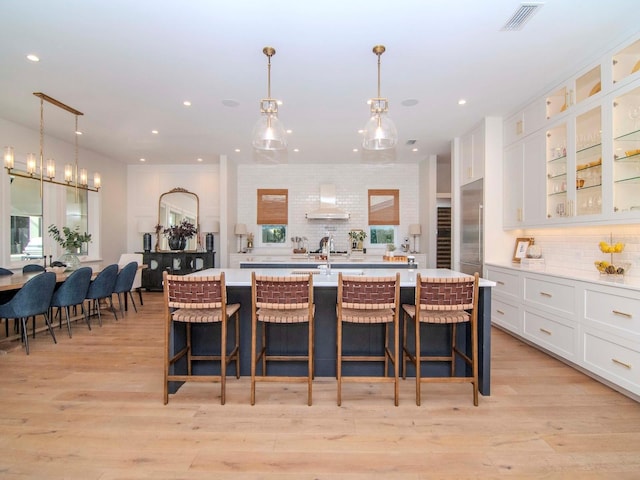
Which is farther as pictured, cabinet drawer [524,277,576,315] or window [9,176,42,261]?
window [9,176,42,261]

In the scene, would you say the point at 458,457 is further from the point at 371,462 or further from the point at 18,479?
the point at 18,479

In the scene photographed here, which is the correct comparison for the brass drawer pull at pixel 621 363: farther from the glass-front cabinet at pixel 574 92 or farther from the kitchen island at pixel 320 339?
the glass-front cabinet at pixel 574 92

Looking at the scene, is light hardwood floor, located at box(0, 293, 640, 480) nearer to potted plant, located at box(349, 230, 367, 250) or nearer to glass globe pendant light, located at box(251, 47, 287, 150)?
glass globe pendant light, located at box(251, 47, 287, 150)

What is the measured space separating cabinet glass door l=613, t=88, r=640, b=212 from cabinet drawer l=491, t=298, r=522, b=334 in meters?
1.51

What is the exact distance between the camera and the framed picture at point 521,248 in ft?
13.8

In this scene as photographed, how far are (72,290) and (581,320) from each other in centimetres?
546

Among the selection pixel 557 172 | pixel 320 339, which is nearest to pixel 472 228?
pixel 557 172

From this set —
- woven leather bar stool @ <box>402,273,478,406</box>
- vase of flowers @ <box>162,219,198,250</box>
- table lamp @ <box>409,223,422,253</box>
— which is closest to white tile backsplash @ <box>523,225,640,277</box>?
woven leather bar stool @ <box>402,273,478,406</box>

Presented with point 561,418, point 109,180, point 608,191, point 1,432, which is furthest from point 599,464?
point 109,180

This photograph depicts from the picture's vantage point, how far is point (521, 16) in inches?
96.3

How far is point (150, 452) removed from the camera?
1823mm

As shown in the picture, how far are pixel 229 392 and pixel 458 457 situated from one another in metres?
1.65

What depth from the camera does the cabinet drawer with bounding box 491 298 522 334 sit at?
12.2ft

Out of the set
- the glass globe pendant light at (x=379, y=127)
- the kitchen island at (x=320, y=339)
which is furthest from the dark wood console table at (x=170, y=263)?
the glass globe pendant light at (x=379, y=127)
